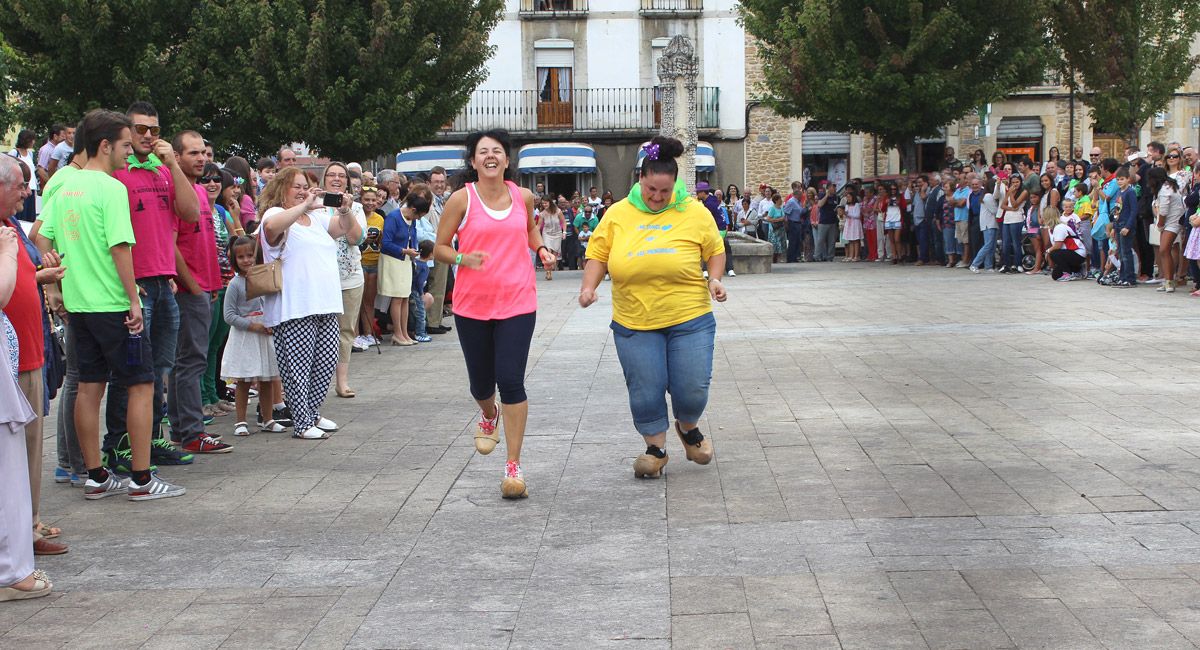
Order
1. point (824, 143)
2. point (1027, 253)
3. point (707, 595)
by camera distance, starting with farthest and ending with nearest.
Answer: point (824, 143)
point (1027, 253)
point (707, 595)

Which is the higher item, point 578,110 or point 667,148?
point 578,110

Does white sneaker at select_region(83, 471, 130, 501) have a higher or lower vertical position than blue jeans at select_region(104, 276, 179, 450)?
lower

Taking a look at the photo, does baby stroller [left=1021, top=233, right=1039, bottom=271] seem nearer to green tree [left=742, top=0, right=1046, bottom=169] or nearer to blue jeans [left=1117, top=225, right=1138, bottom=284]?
blue jeans [left=1117, top=225, right=1138, bottom=284]

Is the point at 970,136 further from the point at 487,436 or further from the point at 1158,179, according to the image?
the point at 487,436

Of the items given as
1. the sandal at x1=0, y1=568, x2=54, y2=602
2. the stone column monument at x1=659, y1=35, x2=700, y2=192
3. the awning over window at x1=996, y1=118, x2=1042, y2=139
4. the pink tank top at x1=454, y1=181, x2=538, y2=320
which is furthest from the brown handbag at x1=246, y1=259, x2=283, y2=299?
the awning over window at x1=996, y1=118, x2=1042, y2=139

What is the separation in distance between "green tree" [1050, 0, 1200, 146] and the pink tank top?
94.3 ft

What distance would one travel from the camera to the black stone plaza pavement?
15.5ft

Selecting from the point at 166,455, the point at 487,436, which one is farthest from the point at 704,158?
the point at 487,436

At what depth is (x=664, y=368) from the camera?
7.31m

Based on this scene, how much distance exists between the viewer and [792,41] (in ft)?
106

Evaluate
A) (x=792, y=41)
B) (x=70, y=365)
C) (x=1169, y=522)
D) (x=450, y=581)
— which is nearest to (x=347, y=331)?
(x=70, y=365)

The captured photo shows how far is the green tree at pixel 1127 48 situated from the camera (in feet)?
108

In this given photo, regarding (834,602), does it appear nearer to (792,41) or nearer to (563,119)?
(792,41)

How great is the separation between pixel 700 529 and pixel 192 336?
377 cm
